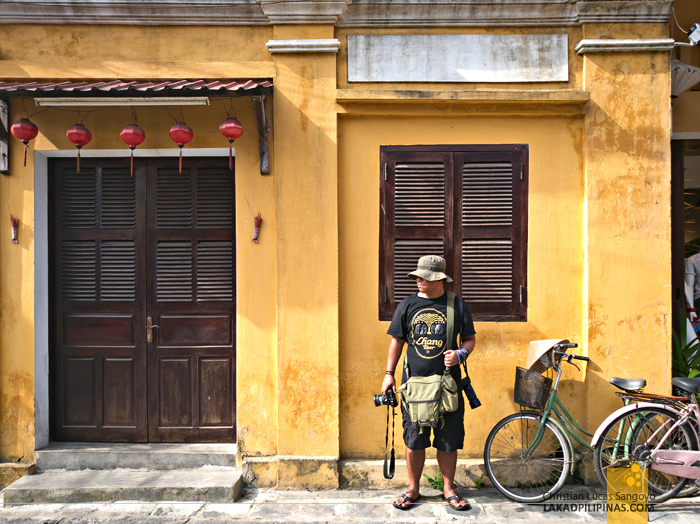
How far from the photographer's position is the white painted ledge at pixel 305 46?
4855 millimetres

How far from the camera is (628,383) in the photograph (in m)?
4.45

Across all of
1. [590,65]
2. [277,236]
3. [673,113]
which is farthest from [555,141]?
[277,236]

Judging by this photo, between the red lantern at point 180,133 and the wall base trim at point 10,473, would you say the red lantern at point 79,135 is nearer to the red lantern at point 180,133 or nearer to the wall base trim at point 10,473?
the red lantern at point 180,133

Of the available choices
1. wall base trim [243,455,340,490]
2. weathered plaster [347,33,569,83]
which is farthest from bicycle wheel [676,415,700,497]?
weathered plaster [347,33,569,83]

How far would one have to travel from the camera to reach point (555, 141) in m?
4.99

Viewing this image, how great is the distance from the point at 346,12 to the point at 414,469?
14.7 ft

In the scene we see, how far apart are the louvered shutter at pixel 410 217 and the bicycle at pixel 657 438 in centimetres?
213

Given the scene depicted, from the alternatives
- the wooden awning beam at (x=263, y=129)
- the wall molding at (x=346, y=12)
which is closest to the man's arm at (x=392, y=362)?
the wooden awning beam at (x=263, y=129)

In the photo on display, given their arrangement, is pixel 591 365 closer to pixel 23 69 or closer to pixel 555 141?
pixel 555 141

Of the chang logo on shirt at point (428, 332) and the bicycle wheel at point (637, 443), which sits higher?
the chang logo on shirt at point (428, 332)

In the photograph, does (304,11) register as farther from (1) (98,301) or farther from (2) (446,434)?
(2) (446,434)

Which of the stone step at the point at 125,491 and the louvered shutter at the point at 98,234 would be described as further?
the louvered shutter at the point at 98,234

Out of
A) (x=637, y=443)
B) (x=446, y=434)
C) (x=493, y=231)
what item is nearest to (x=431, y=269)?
(x=493, y=231)

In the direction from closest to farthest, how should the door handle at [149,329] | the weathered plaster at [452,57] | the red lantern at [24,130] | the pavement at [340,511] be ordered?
the pavement at [340,511] → the red lantern at [24,130] → the weathered plaster at [452,57] → the door handle at [149,329]
